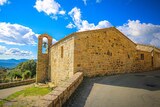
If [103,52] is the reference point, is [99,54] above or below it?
below

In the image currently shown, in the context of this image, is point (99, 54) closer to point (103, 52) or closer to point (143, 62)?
point (103, 52)

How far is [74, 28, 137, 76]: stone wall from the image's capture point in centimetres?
1042

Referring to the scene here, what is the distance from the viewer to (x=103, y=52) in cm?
1170

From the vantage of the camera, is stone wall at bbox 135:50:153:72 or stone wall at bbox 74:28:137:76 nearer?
stone wall at bbox 74:28:137:76

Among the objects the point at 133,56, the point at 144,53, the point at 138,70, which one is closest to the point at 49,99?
the point at 133,56

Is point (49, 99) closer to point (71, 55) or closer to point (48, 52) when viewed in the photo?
point (71, 55)

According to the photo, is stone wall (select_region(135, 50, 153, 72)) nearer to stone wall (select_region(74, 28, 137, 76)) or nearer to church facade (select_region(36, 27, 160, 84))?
church facade (select_region(36, 27, 160, 84))

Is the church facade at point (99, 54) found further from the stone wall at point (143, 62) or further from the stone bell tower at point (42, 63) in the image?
the stone bell tower at point (42, 63)

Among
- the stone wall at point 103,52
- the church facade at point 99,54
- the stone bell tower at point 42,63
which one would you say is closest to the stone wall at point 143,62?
the church facade at point 99,54

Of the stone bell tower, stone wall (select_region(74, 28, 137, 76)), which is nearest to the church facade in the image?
stone wall (select_region(74, 28, 137, 76))

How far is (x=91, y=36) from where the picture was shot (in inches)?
434

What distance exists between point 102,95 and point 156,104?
2.04m

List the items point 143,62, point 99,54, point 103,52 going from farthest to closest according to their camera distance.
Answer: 1. point 143,62
2. point 103,52
3. point 99,54

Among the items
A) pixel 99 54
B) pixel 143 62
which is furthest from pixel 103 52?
pixel 143 62
